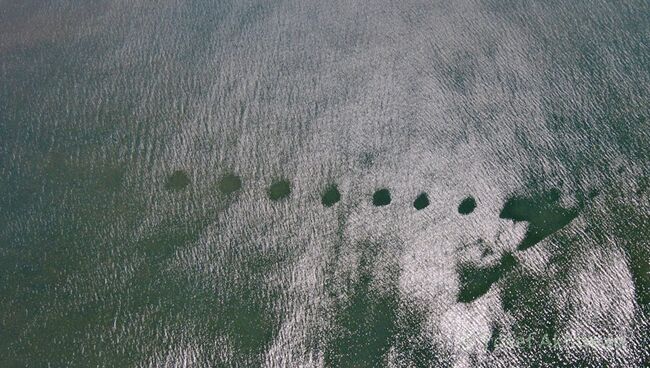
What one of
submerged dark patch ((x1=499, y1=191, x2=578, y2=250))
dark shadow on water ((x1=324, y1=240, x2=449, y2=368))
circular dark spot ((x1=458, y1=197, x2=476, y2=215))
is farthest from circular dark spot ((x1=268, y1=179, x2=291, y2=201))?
submerged dark patch ((x1=499, y1=191, x2=578, y2=250))

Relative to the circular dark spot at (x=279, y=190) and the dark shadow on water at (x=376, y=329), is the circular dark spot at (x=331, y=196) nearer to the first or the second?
the circular dark spot at (x=279, y=190)

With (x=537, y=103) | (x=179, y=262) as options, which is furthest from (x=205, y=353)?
(x=537, y=103)

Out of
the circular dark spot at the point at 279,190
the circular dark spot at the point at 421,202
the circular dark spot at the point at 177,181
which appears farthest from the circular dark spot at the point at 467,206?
the circular dark spot at the point at 177,181

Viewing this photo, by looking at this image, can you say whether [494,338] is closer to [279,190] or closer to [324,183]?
[324,183]

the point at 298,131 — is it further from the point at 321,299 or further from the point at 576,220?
the point at 576,220

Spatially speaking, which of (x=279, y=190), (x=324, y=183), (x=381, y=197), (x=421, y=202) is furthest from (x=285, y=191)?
(x=421, y=202)

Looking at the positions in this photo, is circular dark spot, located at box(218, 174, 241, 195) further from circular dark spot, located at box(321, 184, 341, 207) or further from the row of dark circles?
circular dark spot, located at box(321, 184, 341, 207)

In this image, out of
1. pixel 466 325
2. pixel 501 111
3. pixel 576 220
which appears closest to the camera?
pixel 466 325
